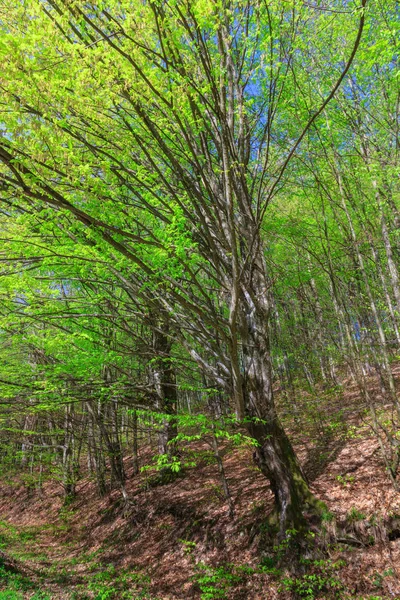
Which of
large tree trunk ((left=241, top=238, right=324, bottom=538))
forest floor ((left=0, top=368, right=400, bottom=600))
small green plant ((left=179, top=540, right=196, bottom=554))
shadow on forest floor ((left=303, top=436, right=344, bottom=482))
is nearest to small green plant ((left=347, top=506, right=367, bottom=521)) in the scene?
forest floor ((left=0, top=368, right=400, bottom=600))

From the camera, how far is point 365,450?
657 centimetres

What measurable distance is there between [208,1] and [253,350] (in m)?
4.11

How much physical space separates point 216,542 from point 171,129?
23.5 feet

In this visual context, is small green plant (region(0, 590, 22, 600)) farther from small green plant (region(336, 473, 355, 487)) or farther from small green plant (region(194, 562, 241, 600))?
small green plant (region(336, 473, 355, 487))

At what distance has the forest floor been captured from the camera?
179 inches

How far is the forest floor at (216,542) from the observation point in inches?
179

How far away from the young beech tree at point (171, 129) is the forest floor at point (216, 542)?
0.74 meters

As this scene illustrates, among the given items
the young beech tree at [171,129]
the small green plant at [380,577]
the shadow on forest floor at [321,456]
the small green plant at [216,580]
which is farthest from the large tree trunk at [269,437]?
the shadow on forest floor at [321,456]

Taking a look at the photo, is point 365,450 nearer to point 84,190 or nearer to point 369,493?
point 369,493

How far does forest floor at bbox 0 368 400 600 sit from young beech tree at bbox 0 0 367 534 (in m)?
0.74

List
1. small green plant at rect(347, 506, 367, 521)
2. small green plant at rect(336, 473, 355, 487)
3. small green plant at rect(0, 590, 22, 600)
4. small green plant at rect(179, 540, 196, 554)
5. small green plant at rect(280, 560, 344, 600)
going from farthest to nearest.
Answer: small green plant at rect(179, 540, 196, 554) → small green plant at rect(336, 473, 355, 487) → small green plant at rect(347, 506, 367, 521) → small green plant at rect(0, 590, 22, 600) → small green plant at rect(280, 560, 344, 600)

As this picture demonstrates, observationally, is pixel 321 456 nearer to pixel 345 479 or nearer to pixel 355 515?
pixel 345 479

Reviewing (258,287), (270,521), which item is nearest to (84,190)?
(258,287)

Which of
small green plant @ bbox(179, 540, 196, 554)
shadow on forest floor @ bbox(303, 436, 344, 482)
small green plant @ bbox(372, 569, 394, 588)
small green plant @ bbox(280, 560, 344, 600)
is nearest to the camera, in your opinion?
small green plant @ bbox(372, 569, 394, 588)
